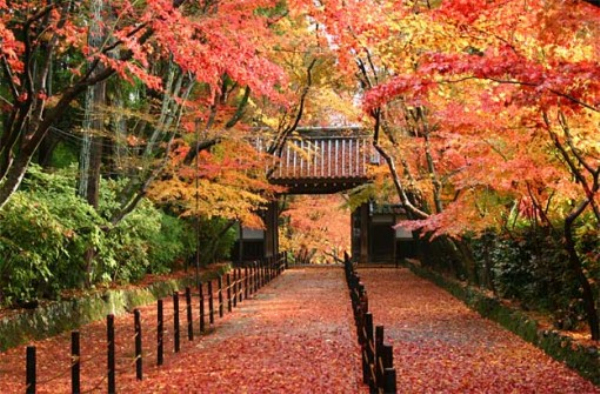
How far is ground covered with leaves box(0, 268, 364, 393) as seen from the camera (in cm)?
908

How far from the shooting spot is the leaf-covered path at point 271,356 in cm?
906

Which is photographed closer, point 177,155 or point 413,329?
point 413,329

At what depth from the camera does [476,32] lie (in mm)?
11227

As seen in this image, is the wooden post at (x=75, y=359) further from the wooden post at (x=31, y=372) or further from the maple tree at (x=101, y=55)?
the maple tree at (x=101, y=55)

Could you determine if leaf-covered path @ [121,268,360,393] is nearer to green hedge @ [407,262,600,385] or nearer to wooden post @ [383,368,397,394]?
green hedge @ [407,262,600,385]

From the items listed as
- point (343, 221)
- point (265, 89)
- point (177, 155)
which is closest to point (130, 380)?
point (265, 89)

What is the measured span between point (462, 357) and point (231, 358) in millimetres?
3326

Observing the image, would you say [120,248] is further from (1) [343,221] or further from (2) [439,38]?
(1) [343,221]

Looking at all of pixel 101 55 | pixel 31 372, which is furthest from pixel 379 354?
pixel 101 55

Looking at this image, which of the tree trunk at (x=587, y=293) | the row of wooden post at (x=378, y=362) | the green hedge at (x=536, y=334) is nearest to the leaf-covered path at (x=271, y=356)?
the row of wooden post at (x=378, y=362)

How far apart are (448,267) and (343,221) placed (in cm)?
1728

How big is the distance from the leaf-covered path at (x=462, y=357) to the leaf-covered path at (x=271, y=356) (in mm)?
775

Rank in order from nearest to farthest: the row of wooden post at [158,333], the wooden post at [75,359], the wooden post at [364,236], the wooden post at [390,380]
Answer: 1. the wooden post at [390,380]
2. the row of wooden post at [158,333]
3. the wooden post at [75,359]
4. the wooden post at [364,236]

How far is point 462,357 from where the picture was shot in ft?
35.4
